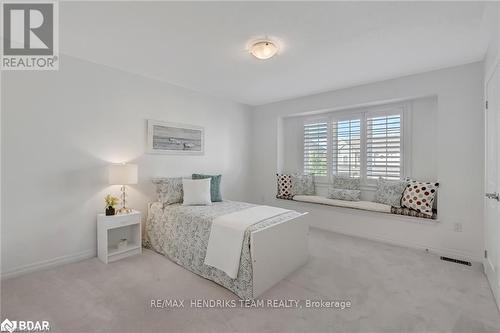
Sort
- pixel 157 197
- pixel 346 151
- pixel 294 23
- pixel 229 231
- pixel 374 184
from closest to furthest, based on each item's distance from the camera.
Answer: pixel 294 23 < pixel 229 231 < pixel 157 197 < pixel 374 184 < pixel 346 151

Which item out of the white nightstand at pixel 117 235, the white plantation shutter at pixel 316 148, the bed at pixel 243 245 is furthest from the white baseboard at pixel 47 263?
the white plantation shutter at pixel 316 148

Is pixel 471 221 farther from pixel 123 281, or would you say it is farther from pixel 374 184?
pixel 123 281

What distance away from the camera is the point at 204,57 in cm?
281

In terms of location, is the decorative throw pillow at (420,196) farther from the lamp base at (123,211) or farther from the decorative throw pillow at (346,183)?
the lamp base at (123,211)

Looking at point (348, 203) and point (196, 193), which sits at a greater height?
point (196, 193)

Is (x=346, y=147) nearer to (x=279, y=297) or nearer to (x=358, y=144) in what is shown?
(x=358, y=144)

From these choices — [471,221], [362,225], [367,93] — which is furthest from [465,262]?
[367,93]

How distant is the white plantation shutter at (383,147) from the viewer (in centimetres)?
376

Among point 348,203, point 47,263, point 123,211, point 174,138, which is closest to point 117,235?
point 123,211

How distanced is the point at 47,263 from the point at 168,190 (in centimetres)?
148

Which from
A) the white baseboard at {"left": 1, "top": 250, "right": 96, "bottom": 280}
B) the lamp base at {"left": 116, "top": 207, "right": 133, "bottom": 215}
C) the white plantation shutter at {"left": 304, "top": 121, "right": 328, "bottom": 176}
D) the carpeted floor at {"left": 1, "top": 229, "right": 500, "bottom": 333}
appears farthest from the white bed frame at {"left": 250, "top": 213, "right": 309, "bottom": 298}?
the white baseboard at {"left": 1, "top": 250, "right": 96, "bottom": 280}

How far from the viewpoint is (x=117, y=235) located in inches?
125

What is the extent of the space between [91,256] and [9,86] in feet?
6.70

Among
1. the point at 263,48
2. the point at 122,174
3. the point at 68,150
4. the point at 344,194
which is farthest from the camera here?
the point at 344,194
